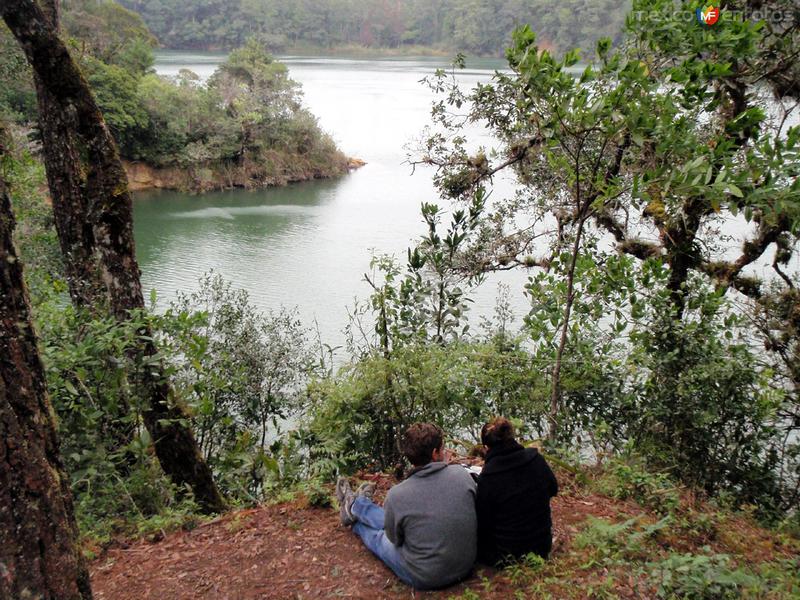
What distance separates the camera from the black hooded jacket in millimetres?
2916

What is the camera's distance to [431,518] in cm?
286

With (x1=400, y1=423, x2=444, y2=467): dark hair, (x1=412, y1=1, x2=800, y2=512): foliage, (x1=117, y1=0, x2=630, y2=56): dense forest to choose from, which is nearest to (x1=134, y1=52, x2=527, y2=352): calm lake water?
(x1=412, y1=1, x2=800, y2=512): foliage

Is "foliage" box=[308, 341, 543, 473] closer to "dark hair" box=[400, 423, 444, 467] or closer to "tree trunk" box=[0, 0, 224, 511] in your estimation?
"tree trunk" box=[0, 0, 224, 511]

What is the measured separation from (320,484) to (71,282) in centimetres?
224

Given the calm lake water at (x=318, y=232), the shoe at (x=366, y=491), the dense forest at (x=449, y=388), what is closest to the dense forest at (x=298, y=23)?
the calm lake water at (x=318, y=232)

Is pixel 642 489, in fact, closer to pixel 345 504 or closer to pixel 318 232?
pixel 345 504

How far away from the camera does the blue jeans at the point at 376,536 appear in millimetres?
3016

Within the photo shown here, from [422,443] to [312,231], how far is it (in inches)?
695

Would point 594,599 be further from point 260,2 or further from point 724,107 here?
point 260,2

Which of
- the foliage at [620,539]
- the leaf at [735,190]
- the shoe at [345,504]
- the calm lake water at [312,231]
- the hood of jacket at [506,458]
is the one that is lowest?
the calm lake water at [312,231]

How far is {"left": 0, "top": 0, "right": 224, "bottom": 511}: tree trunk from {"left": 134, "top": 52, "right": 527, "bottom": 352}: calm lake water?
324 centimetres

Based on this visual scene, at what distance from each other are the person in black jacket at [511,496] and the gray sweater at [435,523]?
0.09 metres

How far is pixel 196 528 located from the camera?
12.3ft

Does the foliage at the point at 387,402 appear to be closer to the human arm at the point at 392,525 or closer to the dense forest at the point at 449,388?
the dense forest at the point at 449,388
